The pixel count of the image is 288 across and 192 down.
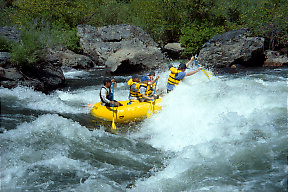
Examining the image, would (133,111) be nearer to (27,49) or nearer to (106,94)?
(106,94)

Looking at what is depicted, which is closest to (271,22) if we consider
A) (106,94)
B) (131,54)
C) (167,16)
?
(167,16)

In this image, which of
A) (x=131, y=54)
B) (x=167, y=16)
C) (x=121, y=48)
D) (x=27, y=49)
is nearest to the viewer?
(x=27, y=49)

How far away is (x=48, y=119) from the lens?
553cm

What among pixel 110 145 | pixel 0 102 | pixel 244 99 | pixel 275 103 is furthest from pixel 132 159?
pixel 0 102

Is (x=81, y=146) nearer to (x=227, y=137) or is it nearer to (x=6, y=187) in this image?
(x=6, y=187)

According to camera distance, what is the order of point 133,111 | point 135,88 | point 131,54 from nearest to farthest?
point 133,111 < point 135,88 < point 131,54

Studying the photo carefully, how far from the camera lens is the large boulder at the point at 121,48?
39.4 ft

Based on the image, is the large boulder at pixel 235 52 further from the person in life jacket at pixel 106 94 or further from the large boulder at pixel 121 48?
the person in life jacket at pixel 106 94

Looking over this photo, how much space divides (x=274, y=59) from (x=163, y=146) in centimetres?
1003

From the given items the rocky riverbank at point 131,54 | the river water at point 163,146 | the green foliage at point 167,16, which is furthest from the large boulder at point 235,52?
the river water at point 163,146

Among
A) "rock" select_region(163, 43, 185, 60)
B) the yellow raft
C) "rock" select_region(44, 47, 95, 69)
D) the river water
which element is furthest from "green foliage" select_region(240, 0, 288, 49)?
the yellow raft

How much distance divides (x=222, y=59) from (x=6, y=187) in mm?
11180

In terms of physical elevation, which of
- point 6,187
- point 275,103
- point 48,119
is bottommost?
point 6,187

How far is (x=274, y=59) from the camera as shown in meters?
12.7
